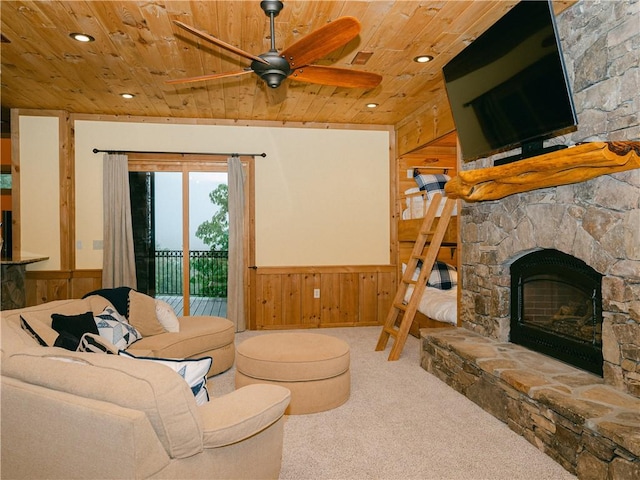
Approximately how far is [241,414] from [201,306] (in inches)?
167

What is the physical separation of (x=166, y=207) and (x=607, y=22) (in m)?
4.82

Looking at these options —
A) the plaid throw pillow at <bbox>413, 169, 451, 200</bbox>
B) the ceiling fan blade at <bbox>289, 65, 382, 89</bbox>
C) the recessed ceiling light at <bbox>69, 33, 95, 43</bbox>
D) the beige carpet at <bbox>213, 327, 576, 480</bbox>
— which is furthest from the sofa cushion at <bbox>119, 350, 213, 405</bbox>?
the plaid throw pillow at <bbox>413, 169, 451, 200</bbox>

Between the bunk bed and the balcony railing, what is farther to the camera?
the balcony railing

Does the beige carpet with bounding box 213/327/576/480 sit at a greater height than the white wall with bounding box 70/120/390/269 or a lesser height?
lesser

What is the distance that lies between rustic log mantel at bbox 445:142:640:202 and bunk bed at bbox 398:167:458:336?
1.15 meters

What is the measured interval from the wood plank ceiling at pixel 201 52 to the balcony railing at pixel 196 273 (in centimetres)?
177

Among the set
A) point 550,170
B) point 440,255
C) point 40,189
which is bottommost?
point 440,255

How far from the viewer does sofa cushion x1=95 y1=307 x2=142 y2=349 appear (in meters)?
3.11

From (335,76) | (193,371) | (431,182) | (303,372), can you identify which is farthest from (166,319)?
(431,182)

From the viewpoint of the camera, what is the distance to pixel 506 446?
2.54m

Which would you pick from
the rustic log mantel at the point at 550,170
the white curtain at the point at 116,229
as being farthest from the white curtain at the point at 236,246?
the rustic log mantel at the point at 550,170

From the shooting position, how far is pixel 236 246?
5.57 m

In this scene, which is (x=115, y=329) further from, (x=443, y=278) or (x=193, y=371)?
(x=443, y=278)

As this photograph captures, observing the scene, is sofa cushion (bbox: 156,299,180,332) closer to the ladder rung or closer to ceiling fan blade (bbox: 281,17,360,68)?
the ladder rung
